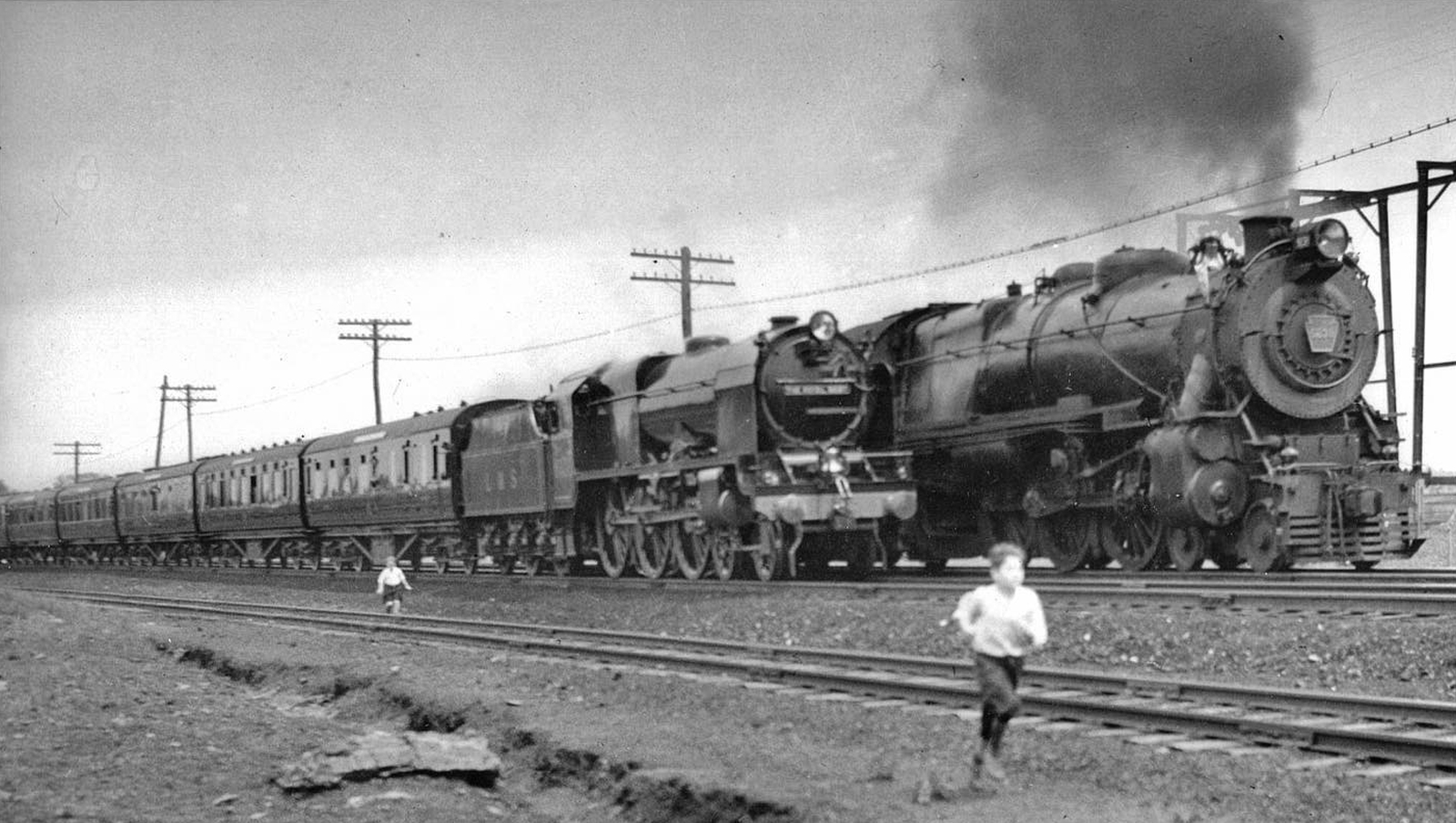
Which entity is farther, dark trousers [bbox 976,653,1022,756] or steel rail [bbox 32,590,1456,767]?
steel rail [bbox 32,590,1456,767]

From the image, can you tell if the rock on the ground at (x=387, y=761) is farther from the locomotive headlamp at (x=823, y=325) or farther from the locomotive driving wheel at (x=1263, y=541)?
the locomotive headlamp at (x=823, y=325)

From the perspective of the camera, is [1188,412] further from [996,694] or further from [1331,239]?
[996,694]

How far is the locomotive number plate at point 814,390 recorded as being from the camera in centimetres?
1856

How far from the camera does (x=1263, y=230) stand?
15.6 m

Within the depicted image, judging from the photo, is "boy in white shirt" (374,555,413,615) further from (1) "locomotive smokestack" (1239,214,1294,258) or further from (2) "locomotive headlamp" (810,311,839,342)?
(1) "locomotive smokestack" (1239,214,1294,258)

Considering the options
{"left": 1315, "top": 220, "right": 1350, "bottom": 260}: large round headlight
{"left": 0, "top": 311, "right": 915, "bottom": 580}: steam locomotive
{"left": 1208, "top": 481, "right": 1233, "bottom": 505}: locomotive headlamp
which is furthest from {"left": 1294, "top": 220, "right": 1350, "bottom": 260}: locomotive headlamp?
{"left": 0, "top": 311, "right": 915, "bottom": 580}: steam locomotive

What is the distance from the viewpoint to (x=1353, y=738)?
Answer: 273 inches

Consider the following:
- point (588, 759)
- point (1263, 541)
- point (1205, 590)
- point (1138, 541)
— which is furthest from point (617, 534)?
point (588, 759)

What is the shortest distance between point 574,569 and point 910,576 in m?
6.77

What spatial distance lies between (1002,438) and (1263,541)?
141 inches

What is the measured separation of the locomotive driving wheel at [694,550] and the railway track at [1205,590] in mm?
1002

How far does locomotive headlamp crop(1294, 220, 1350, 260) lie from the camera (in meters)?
15.3

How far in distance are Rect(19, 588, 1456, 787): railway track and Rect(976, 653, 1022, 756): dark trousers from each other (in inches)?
53.8

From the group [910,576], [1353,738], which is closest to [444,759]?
[1353,738]
